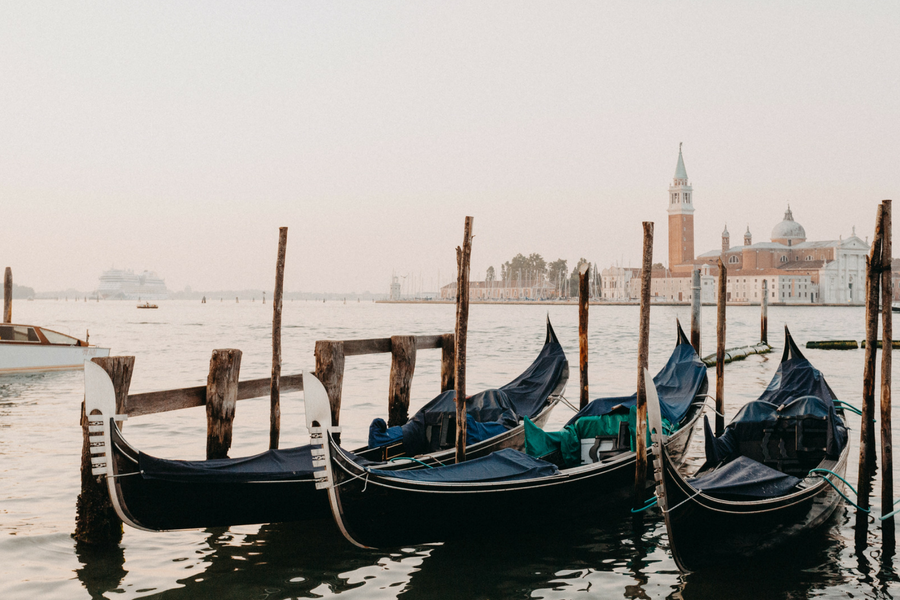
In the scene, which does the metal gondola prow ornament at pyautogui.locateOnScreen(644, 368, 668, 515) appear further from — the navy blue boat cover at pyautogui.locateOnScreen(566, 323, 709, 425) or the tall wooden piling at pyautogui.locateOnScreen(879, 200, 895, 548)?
the navy blue boat cover at pyautogui.locateOnScreen(566, 323, 709, 425)

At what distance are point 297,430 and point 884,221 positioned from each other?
5.85 meters

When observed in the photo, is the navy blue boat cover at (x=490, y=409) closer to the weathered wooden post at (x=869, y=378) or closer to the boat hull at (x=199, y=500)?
the boat hull at (x=199, y=500)

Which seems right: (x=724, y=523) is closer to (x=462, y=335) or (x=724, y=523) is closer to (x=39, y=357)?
(x=462, y=335)

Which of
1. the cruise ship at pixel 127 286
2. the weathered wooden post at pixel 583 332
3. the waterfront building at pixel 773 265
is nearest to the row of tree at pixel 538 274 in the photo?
the waterfront building at pixel 773 265

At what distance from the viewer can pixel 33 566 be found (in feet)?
13.1

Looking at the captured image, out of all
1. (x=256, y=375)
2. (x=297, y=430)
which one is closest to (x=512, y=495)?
(x=297, y=430)

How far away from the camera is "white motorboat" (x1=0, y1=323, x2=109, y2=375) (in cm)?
1250

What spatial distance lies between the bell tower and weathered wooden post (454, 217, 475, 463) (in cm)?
8241

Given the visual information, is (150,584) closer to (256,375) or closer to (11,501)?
(11,501)

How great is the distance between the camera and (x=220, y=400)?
15.8 feet

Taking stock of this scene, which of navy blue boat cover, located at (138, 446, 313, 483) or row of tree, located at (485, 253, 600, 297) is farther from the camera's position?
row of tree, located at (485, 253, 600, 297)

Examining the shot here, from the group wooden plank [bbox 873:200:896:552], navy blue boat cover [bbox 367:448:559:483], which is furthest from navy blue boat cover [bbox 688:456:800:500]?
navy blue boat cover [bbox 367:448:559:483]

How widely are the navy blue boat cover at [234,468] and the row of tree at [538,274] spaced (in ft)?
318

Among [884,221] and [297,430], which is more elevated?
[884,221]
